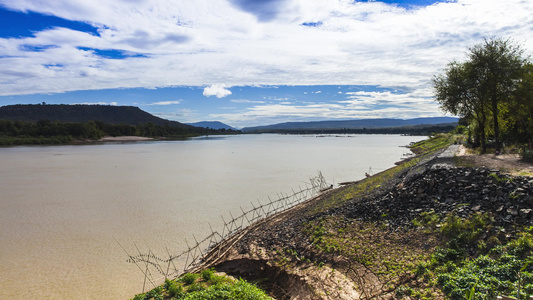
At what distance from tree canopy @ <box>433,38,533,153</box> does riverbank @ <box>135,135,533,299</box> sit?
39.3 feet

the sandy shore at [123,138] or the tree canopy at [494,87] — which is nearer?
the tree canopy at [494,87]

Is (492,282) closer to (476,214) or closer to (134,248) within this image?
(476,214)

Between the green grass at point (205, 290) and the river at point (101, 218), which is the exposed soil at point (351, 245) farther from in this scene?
the river at point (101, 218)

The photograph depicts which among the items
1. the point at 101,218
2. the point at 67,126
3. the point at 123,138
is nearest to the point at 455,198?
the point at 101,218

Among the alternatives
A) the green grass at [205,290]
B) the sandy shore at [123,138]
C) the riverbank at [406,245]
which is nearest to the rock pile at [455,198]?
the riverbank at [406,245]

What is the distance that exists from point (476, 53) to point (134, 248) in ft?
85.3

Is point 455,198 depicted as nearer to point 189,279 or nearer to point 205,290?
point 205,290

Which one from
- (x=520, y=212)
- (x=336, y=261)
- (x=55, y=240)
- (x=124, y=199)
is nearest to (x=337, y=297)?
(x=336, y=261)

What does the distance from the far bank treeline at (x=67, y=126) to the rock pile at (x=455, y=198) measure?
341 feet

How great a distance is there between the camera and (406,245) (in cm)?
986

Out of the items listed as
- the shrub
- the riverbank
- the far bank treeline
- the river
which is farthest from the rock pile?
the far bank treeline

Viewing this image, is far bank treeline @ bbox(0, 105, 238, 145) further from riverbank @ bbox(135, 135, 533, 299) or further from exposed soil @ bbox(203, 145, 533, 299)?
riverbank @ bbox(135, 135, 533, 299)

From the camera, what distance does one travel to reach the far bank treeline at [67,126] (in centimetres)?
9506

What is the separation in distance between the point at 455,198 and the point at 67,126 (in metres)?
123
